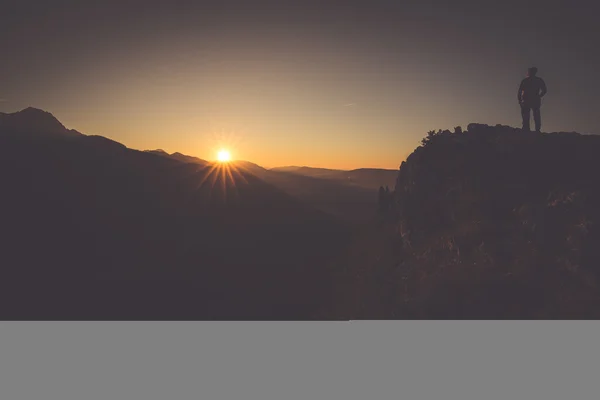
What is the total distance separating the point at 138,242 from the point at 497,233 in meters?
32.3

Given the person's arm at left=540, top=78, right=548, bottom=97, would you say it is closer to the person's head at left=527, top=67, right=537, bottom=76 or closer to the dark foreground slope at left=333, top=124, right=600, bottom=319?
the person's head at left=527, top=67, right=537, bottom=76

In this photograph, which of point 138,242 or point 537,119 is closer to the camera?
point 537,119

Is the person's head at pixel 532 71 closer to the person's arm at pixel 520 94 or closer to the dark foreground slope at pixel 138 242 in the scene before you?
the person's arm at pixel 520 94

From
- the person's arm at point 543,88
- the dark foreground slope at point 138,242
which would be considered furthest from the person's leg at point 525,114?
the dark foreground slope at point 138,242

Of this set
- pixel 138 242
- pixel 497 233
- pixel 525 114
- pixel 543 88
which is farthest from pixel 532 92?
pixel 138 242

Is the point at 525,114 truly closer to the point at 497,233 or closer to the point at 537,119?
the point at 537,119

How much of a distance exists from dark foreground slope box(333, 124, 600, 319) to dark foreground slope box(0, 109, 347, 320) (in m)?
10.2

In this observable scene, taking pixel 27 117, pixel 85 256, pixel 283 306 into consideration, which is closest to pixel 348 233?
pixel 283 306

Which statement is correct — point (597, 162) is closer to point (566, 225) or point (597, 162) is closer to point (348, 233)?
point (566, 225)

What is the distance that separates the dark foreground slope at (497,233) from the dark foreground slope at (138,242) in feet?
33.4

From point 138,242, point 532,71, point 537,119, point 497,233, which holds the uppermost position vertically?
point 532,71

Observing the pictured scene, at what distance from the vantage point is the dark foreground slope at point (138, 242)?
91.8ft

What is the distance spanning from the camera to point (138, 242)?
35500 millimetres

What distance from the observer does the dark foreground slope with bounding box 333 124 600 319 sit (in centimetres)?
1397
